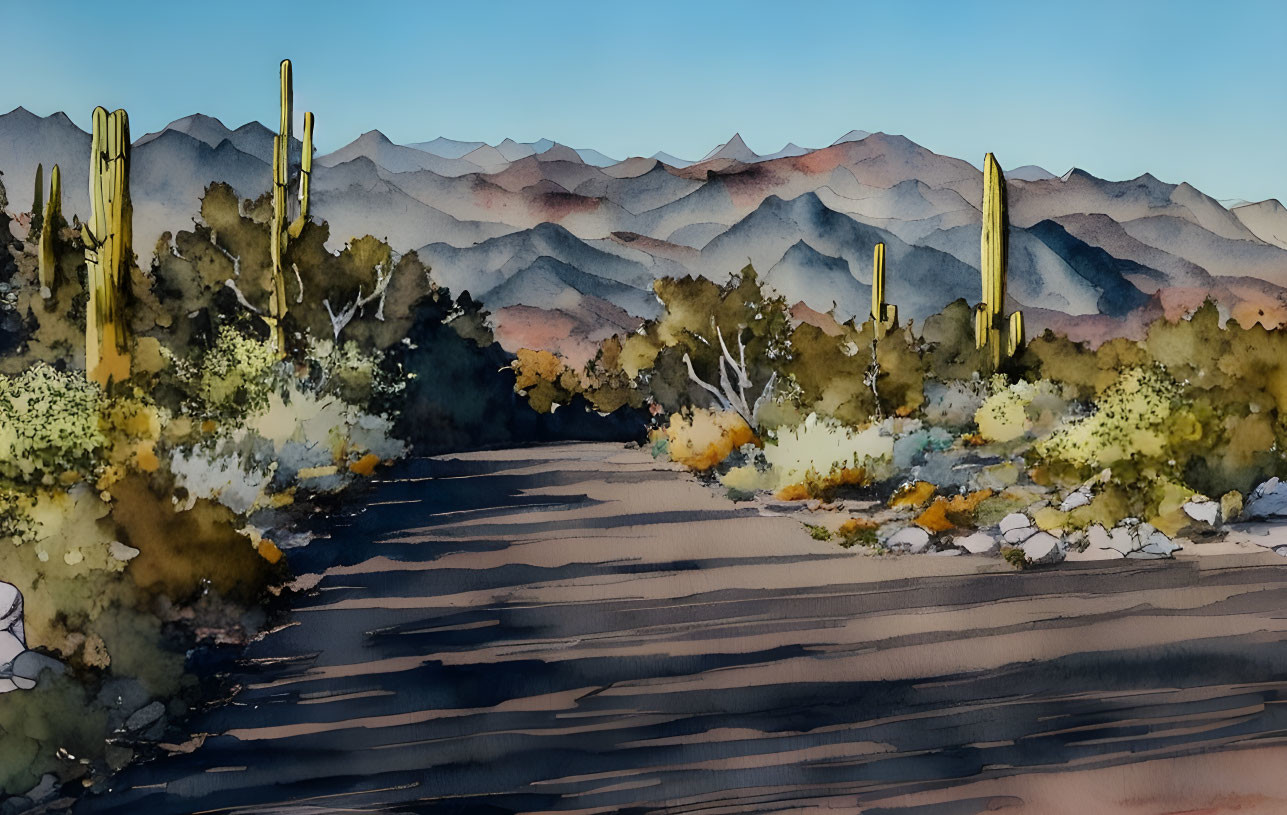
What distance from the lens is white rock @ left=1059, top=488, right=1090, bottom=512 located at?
1416 centimetres

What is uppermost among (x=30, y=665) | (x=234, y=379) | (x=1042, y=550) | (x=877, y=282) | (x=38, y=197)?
(x=38, y=197)

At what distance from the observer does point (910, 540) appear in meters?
13.7

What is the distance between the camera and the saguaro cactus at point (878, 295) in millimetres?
26234

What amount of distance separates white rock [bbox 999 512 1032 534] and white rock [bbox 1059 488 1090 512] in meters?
0.61

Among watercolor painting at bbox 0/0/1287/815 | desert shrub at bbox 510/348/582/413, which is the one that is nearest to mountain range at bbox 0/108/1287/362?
watercolor painting at bbox 0/0/1287/815

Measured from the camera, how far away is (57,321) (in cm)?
2042

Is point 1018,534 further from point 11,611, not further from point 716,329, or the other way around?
point 716,329

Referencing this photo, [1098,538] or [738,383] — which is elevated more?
[738,383]

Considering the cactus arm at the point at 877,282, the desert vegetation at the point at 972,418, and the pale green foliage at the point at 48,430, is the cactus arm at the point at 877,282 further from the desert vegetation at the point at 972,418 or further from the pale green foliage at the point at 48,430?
the pale green foliage at the point at 48,430

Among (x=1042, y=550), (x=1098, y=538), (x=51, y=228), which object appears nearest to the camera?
(x=1042, y=550)

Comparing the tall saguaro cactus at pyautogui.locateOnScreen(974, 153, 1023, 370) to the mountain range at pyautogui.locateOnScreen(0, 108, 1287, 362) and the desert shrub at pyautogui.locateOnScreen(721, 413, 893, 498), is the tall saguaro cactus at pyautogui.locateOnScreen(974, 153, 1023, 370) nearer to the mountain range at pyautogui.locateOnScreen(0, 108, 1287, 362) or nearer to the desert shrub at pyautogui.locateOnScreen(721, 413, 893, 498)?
the mountain range at pyautogui.locateOnScreen(0, 108, 1287, 362)

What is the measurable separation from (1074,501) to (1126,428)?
3.21 feet

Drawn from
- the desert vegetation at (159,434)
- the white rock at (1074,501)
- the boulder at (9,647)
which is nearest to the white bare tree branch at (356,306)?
the desert vegetation at (159,434)

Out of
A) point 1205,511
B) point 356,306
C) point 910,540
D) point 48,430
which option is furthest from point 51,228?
point 1205,511
